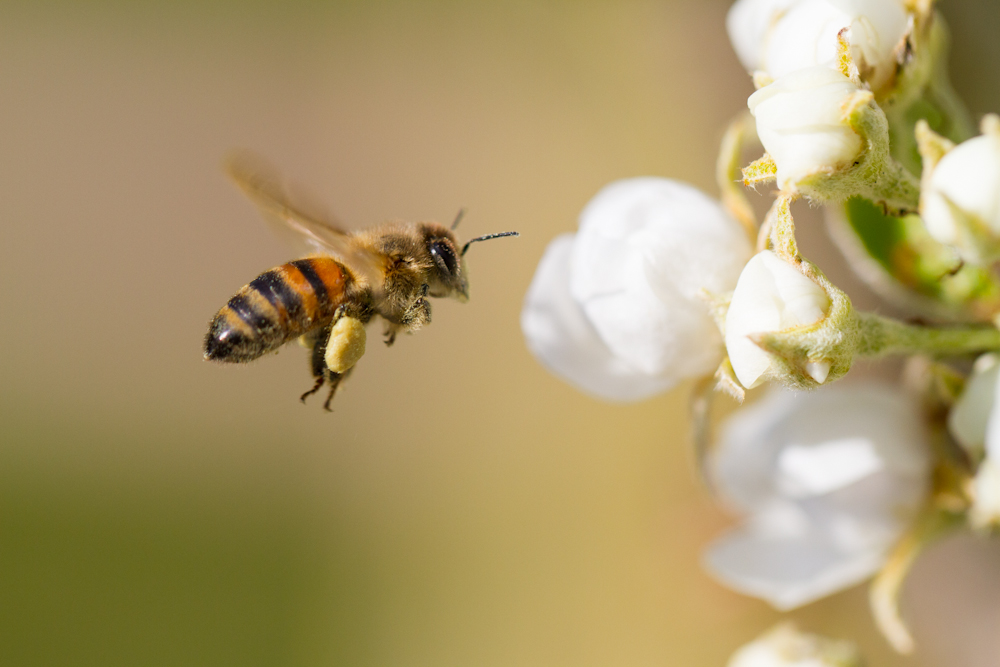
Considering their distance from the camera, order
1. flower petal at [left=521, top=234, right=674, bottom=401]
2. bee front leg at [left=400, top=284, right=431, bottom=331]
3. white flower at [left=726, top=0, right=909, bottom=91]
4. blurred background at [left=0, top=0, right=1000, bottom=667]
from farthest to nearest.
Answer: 1. blurred background at [left=0, top=0, right=1000, bottom=667]
2. bee front leg at [left=400, top=284, right=431, bottom=331]
3. flower petal at [left=521, top=234, right=674, bottom=401]
4. white flower at [left=726, top=0, right=909, bottom=91]

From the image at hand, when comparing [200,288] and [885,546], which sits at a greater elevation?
[200,288]

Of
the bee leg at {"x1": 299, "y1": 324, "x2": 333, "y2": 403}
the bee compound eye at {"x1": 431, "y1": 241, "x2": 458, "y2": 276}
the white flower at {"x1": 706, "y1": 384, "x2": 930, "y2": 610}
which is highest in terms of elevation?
the bee compound eye at {"x1": 431, "y1": 241, "x2": 458, "y2": 276}

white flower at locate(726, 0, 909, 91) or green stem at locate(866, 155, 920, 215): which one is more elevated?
white flower at locate(726, 0, 909, 91)

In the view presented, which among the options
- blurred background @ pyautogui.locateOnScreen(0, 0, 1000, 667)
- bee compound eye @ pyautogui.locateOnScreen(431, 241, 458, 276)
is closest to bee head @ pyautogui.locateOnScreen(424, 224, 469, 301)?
bee compound eye @ pyautogui.locateOnScreen(431, 241, 458, 276)

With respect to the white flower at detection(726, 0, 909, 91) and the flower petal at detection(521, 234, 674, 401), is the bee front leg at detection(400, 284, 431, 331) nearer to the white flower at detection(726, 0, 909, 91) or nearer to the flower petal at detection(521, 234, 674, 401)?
the flower petal at detection(521, 234, 674, 401)

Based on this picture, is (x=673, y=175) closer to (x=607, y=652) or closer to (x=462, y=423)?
(x=462, y=423)

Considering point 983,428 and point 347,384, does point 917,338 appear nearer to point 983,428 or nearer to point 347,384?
point 983,428

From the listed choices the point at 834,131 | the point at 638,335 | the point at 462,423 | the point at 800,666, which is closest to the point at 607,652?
the point at 462,423
